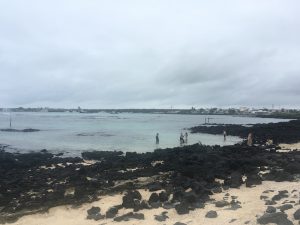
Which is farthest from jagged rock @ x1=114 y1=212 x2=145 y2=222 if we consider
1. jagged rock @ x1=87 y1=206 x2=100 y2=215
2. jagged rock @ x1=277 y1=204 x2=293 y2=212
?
jagged rock @ x1=277 y1=204 x2=293 y2=212

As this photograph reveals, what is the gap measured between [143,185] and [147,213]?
14.1 feet

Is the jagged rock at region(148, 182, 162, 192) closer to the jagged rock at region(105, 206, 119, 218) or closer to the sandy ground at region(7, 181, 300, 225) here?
the sandy ground at region(7, 181, 300, 225)

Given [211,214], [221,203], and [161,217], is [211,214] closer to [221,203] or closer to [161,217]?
[221,203]

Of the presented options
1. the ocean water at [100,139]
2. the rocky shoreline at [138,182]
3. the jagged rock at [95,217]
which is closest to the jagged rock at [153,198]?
the rocky shoreline at [138,182]

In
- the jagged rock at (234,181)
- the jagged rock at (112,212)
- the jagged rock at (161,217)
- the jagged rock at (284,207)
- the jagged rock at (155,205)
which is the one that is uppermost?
the jagged rock at (284,207)

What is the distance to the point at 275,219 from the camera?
10.7 meters

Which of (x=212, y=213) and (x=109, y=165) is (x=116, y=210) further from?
(x=109, y=165)

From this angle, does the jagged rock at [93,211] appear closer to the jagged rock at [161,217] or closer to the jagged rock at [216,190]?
the jagged rock at [161,217]

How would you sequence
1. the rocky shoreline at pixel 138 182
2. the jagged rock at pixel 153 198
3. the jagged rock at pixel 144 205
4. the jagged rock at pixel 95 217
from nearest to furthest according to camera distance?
the jagged rock at pixel 95 217
the jagged rock at pixel 144 205
the rocky shoreline at pixel 138 182
the jagged rock at pixel 153 198

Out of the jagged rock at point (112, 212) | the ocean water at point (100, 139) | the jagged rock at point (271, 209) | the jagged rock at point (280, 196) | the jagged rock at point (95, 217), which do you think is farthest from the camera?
the ocean water at point (100, 139)

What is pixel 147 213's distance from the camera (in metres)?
13.2

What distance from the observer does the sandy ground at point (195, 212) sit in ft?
38.9

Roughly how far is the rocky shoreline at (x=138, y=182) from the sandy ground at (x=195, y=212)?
30 centimetres

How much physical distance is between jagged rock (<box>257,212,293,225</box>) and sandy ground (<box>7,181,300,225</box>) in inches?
11.8
